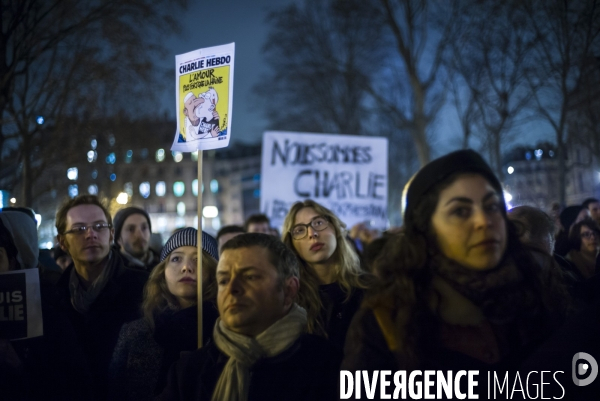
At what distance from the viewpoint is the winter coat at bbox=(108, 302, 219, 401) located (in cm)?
387

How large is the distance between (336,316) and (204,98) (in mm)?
1704

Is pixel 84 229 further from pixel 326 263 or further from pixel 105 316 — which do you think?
pixel 326 263

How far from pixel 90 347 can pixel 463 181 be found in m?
3.19

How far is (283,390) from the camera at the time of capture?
2688 mm

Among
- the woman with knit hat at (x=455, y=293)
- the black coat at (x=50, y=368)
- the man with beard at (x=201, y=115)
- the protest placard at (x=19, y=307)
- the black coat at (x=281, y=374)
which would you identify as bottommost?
the black coat at (x=50, y=368)

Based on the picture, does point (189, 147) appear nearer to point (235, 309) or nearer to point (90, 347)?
point (90, 347)

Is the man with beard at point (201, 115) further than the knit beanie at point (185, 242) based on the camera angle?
No

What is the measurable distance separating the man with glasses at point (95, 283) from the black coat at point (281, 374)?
5.71ft

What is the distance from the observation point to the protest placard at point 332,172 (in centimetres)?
1140

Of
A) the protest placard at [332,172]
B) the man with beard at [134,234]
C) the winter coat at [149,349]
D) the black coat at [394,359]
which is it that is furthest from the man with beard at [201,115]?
the protest placard at [332,172]

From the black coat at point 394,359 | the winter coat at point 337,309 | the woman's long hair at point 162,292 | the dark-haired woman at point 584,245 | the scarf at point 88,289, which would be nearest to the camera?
the black coat at point 394,359

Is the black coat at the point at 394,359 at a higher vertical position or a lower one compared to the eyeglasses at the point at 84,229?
lower

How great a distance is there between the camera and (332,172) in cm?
1151

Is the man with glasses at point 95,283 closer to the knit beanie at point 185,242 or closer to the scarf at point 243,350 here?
the knit beanie at point 185,242
